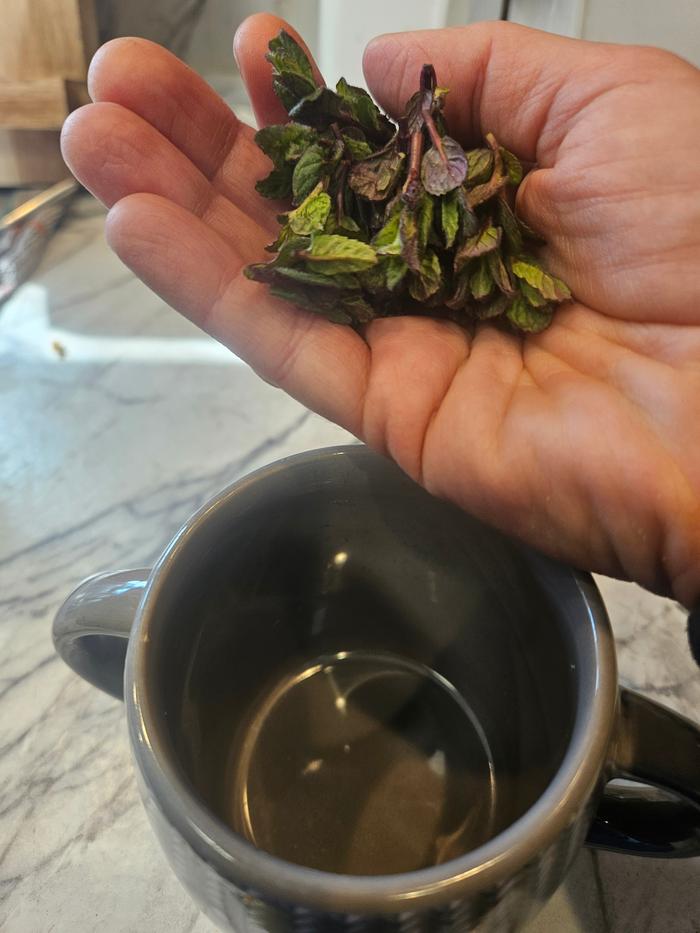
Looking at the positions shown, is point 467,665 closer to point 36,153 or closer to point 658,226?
point 658,226

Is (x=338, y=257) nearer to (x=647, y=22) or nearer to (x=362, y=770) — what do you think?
(x=362, y=770)

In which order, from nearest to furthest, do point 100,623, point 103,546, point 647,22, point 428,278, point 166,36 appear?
point 100,623
point 428,278
point 103,546
point 647,22
point 166,36

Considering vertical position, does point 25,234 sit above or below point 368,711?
above

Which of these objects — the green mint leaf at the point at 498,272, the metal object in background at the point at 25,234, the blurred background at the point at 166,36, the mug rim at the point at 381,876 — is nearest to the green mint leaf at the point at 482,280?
the green mint leaf at the point at 498,272

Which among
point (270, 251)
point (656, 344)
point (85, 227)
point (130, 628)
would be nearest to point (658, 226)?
point (656, 344)

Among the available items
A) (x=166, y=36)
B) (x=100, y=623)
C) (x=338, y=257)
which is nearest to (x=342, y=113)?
(x=338, y=257)

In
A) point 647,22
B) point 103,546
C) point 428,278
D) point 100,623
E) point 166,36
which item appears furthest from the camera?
point 166,36

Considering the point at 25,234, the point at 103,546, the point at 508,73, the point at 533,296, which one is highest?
the point at 508,73

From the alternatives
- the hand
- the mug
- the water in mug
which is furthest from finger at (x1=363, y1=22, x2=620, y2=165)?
the water in mug
